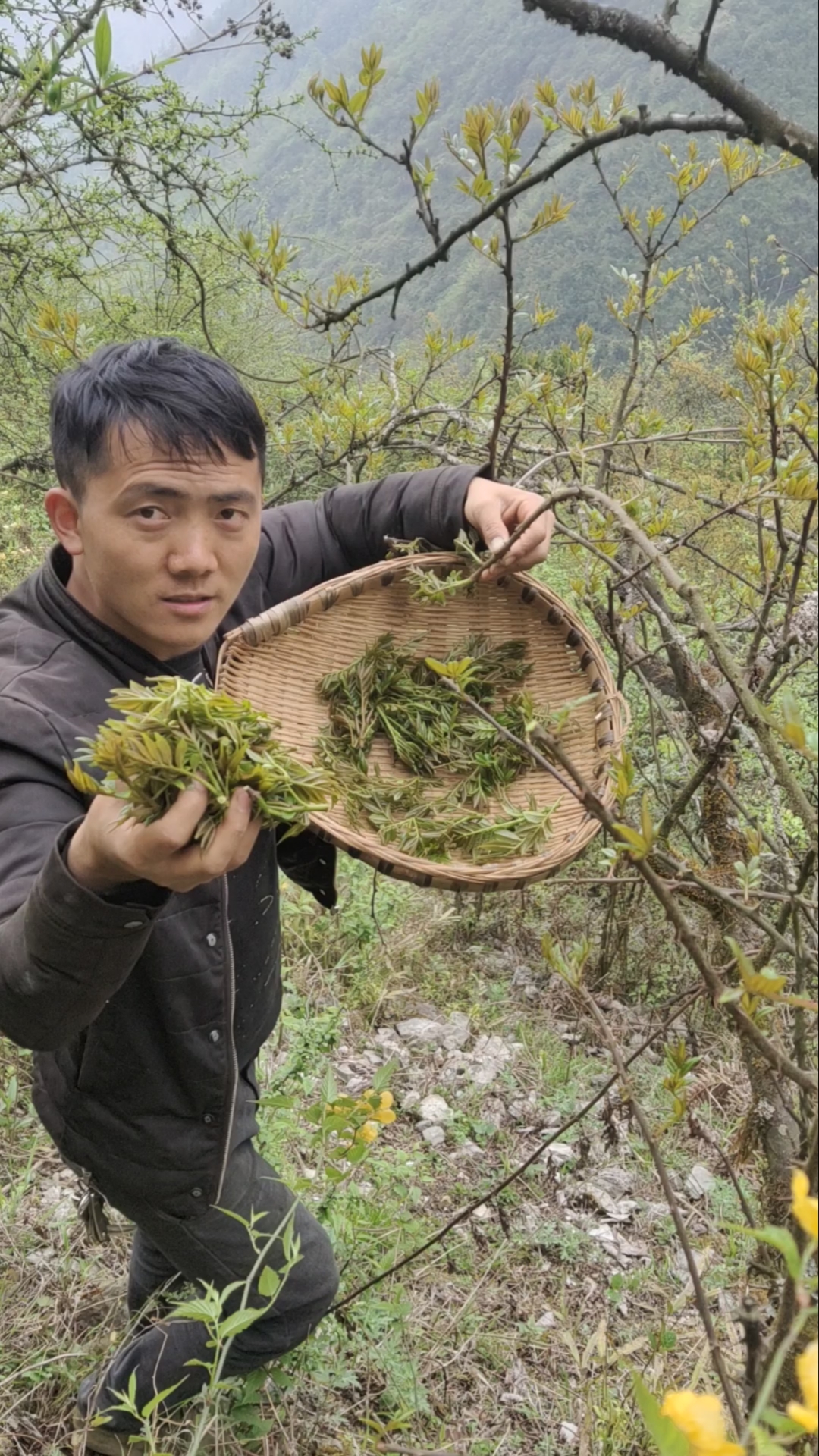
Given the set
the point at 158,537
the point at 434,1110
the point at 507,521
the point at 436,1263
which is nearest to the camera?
the point at 158,537

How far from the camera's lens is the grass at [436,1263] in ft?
7.04

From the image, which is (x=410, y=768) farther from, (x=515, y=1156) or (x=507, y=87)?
(x=507, y=87)

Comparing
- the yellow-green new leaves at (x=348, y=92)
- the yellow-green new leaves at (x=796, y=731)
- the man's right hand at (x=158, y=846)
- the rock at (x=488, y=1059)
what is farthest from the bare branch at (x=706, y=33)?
the rock at (x=488, y=1059)

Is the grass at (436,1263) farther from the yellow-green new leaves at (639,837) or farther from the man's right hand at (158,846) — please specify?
the yellow-green new leaves at (639,837)

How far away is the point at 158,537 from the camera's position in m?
1.62

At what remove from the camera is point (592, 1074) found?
3611 millimetres

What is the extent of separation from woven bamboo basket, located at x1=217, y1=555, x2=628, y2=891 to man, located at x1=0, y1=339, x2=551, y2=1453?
17 cm

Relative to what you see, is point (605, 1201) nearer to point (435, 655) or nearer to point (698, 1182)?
point (698, 1182)

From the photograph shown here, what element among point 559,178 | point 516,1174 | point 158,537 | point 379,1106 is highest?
point 559,178

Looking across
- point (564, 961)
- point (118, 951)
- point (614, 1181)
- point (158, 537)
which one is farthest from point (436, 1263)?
point (158, 537)

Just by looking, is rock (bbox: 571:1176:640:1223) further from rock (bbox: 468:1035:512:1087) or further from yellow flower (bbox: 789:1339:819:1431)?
yellow flower (bbox: 789:1339:819:1431)

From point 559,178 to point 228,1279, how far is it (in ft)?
128

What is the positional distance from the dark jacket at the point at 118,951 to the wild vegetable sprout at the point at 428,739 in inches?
10.5

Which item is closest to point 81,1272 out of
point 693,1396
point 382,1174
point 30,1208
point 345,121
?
point 30,1208
